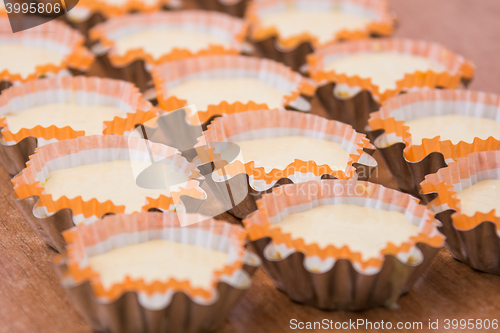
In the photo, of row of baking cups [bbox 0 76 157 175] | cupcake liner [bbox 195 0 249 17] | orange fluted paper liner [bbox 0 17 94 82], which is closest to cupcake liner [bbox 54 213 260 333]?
row of baking cups [bbox 0 76 157 175]

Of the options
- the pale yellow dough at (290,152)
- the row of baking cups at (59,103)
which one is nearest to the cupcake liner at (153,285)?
the pale yellow dough at (290,152)

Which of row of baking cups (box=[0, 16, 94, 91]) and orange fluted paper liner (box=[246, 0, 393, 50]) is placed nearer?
row of baking cups (box=[0, 16, 94, 91])

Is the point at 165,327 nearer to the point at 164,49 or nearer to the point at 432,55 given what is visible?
the point at 164,49

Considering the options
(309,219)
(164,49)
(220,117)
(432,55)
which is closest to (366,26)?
(432,55)

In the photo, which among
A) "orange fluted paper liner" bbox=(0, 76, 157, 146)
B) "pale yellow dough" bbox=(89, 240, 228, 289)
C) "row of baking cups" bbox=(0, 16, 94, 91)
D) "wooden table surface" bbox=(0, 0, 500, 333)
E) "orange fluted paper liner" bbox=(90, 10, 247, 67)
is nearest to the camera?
"pale yellow dough" bbox=(89, 240, 228, 289)

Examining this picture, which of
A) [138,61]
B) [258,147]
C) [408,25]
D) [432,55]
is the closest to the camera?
[258,147]

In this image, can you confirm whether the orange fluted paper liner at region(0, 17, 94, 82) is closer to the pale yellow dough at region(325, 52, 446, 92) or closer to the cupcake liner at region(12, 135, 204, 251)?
the cupcake liner at region(12, 135, 204, 251)
